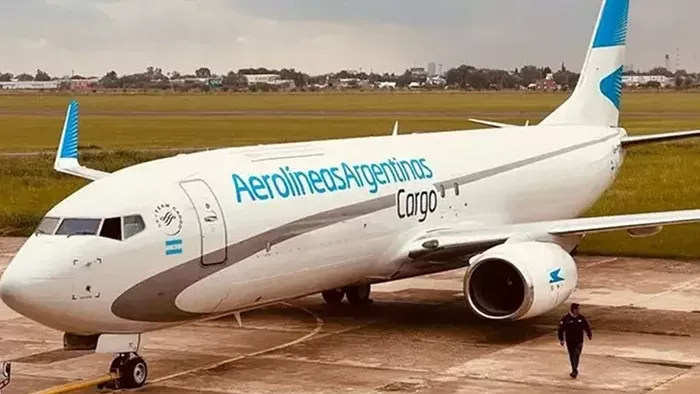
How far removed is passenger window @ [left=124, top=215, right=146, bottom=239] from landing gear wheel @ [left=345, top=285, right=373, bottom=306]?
882 cm

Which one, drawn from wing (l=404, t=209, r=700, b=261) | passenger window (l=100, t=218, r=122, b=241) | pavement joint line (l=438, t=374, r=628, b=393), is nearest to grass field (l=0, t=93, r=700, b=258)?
wing (l=404, t=209, r=700, b=261)

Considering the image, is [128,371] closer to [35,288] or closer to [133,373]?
[133,373]

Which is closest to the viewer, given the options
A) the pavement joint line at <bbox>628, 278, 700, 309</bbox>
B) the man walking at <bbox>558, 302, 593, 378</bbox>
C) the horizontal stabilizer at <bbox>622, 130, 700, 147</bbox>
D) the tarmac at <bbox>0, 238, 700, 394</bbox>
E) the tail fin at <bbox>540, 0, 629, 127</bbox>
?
the tarmac at <bbox>0, 238, 700, 394</bbox>

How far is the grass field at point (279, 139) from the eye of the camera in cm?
4166

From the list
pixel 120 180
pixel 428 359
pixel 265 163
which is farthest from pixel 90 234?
pixel 428 359

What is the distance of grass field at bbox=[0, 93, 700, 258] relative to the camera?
4166 centimetres

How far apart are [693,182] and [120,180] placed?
37672mm

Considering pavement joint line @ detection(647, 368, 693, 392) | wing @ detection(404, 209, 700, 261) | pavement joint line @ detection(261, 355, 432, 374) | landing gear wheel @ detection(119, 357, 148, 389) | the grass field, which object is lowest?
the grass field

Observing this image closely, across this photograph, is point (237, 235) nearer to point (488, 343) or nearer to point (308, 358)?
point (308, 358)

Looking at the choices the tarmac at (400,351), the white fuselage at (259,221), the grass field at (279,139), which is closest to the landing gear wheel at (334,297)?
the tarmac at (400,351)

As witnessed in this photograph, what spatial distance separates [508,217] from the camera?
90.3 feet

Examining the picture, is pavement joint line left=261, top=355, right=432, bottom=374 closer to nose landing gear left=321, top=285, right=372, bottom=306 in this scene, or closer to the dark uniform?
the dark uniform

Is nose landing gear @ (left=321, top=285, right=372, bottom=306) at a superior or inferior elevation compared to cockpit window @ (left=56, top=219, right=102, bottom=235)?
inferior

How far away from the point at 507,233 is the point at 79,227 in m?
9.23
